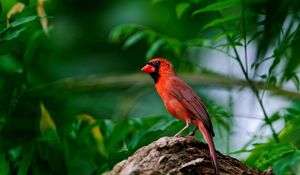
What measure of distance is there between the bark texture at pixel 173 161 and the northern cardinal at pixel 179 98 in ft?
1.07

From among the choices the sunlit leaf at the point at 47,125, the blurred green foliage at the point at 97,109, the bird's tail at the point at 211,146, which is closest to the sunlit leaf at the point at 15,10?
the blurred green foliage at the point at 97,109

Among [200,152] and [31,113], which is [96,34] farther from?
[200,152]

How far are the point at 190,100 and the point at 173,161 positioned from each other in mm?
1194

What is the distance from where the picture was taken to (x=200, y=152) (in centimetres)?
350

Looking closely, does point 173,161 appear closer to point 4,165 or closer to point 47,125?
point 47,125

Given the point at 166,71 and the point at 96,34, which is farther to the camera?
the point at 96,34

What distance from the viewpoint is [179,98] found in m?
4.58

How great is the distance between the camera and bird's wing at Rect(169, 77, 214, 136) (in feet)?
13.7

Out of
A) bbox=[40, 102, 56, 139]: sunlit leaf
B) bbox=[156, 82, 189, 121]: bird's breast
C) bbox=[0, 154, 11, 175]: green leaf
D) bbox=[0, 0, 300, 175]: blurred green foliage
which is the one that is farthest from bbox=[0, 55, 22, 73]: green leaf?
bbox=[156, 82, 189, 121]: bird's breast

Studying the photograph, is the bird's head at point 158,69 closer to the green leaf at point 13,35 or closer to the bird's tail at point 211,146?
the bird's tail at point 211,146

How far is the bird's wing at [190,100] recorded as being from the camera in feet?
13.7

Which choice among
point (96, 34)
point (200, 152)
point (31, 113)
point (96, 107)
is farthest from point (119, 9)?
point (200, 152)

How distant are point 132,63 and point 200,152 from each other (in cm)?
640

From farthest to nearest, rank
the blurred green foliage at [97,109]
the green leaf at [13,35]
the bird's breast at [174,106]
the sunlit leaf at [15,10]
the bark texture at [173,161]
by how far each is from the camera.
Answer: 1. the bird's breast at [174,106]
2. the sunlit leaf at [15,10]
3. the green leaf at [13,35]
4. the blurred green foliage at [97,109]
5. the bark texture at [173,161]
